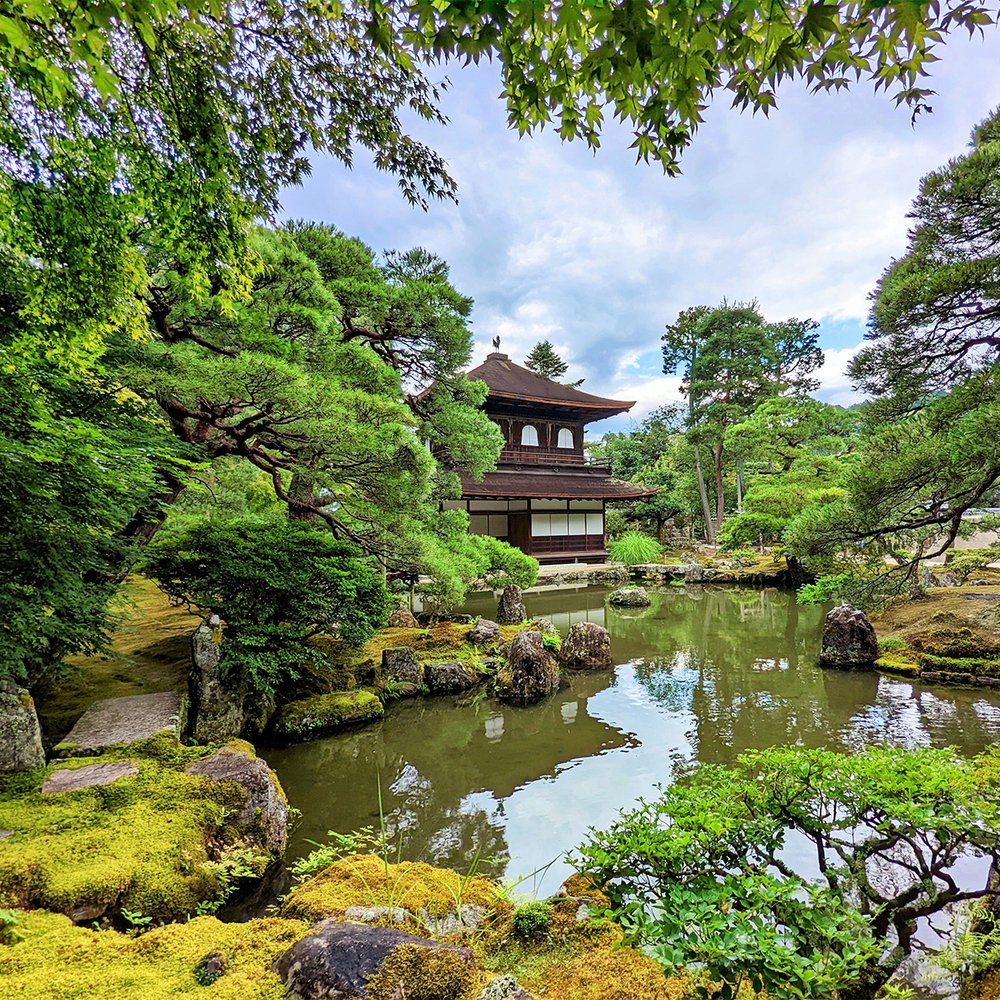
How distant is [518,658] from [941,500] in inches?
205

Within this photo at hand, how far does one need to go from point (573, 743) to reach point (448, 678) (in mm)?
2211

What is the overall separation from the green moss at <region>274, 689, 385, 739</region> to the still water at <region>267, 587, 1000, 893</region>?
0.20 meters

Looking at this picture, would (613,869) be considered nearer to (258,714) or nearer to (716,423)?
(258,714)

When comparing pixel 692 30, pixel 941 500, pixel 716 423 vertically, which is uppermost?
pixel 716 423

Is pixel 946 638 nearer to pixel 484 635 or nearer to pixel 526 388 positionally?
pixel 484 635

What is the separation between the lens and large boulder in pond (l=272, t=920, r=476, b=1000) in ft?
4.82

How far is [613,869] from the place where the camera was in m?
1.66

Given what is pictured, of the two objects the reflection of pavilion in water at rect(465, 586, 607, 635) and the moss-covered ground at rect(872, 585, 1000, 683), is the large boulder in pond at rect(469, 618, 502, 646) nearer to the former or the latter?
the reflection of pavilion in water at rect(465, 586, 607, 635)

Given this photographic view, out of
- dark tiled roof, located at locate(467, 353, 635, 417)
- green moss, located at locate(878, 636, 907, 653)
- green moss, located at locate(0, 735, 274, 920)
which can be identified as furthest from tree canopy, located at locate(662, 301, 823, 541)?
green moss, located at locate(0, 735, 274, 920)

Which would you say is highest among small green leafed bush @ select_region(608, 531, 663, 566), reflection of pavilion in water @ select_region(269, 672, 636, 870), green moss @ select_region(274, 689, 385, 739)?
small green leafed bush @ select_region(608, 531, 663, 566)

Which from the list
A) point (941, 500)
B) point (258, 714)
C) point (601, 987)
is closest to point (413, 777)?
point (258, 714)

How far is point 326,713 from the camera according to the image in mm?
5543

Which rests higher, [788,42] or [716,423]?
[716,423]

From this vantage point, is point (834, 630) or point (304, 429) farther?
point (834, 630)
